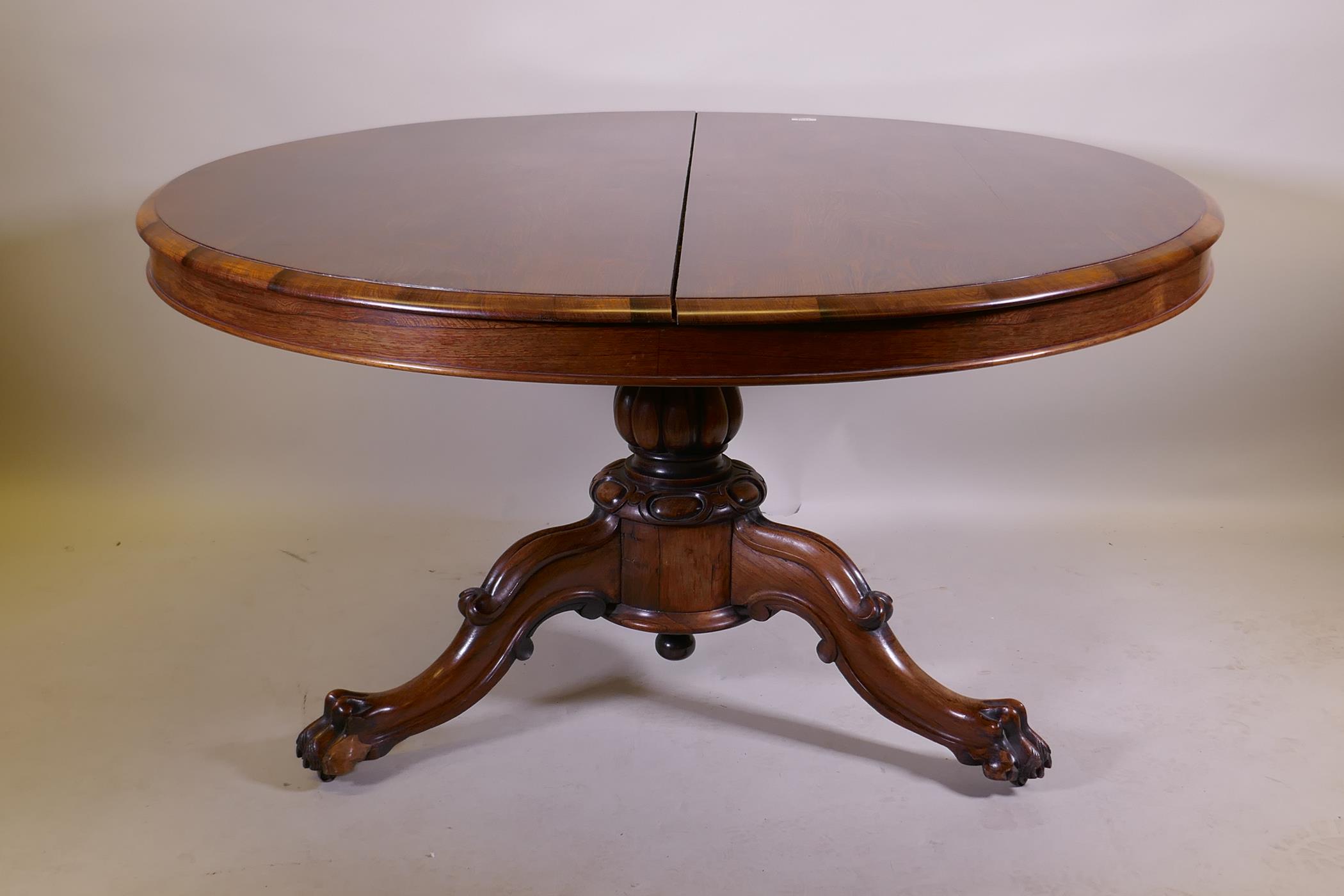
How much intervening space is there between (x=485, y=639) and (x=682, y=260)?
2.63 ft

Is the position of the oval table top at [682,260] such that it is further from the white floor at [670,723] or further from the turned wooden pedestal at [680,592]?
the white floor at [670,723]

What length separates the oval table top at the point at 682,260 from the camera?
46.1 inches

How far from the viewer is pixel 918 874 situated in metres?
1.67

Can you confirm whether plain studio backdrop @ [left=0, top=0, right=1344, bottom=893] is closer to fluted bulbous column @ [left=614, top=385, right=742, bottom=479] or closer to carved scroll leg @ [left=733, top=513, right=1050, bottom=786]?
carved scroll leg @ [left=733, top=513, right=1050, bottom=786]

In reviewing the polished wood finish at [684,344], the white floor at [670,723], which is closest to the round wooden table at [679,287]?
the polished wood finish at [684,344]

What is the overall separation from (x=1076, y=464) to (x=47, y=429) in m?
2.32

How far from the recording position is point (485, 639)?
A: 188 centimetres

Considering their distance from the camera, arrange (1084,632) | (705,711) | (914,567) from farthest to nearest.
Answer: (914,567)
(1084,632)
(705,711)

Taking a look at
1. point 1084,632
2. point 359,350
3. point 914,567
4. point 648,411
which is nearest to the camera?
point 359,350

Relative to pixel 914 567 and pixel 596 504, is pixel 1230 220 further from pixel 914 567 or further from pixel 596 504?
pixel 596 504

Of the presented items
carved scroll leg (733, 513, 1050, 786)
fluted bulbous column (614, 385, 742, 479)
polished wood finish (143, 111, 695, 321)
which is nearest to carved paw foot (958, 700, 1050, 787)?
carved scroll leg (733, 513, 1050, 786)

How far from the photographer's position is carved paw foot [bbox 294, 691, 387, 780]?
1.83 meters

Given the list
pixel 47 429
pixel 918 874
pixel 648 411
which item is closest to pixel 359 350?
pixel 648 411

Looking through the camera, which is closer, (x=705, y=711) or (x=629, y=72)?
(x=705, y=711)
